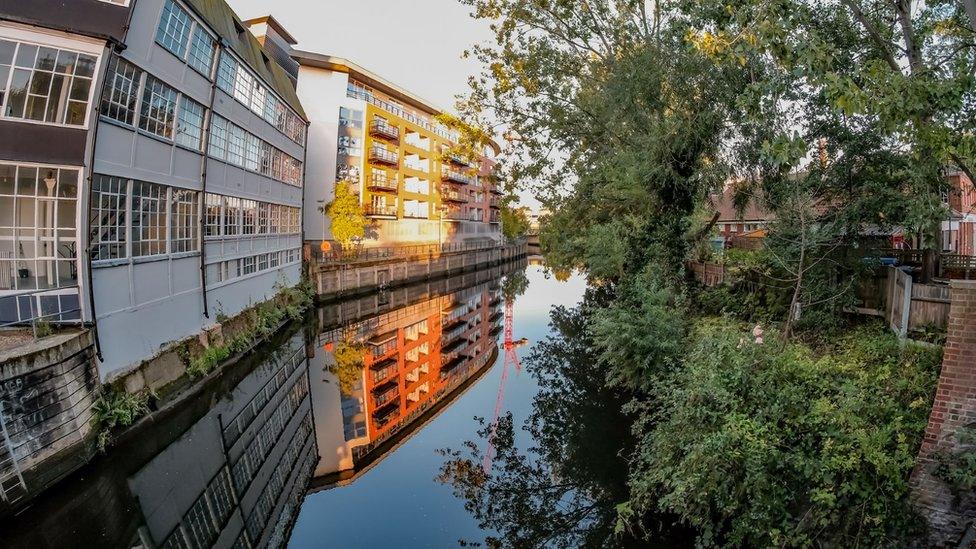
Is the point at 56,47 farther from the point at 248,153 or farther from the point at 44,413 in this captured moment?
the point at 248,153

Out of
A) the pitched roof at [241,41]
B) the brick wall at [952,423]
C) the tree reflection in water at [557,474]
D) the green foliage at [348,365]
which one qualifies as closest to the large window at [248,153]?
the pitched roof at [241,41]

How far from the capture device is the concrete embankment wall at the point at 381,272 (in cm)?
2841

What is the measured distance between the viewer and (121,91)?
11023 mm

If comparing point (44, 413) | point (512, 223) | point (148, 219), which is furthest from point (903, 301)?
point (512, 223)

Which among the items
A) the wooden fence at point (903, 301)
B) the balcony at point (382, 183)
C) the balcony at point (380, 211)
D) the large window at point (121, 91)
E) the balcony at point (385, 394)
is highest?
the balcony at point (382, 183)

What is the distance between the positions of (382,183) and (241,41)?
23.0 meters

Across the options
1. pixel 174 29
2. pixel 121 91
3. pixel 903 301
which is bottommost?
pixel 903 301

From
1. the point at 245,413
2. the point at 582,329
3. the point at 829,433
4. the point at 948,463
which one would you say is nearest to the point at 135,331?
the point at 245,413

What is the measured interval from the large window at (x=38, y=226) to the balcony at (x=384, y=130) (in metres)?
31.4

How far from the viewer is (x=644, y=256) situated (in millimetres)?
16203

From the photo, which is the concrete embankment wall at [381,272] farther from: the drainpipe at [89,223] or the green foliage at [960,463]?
the green foliage at [960,463]

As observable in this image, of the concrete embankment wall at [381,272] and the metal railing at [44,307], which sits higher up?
the metal railing at [44,307]

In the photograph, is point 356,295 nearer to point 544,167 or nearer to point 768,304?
point 544,167

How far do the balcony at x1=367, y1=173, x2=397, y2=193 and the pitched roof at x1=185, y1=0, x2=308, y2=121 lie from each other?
49.1ft
